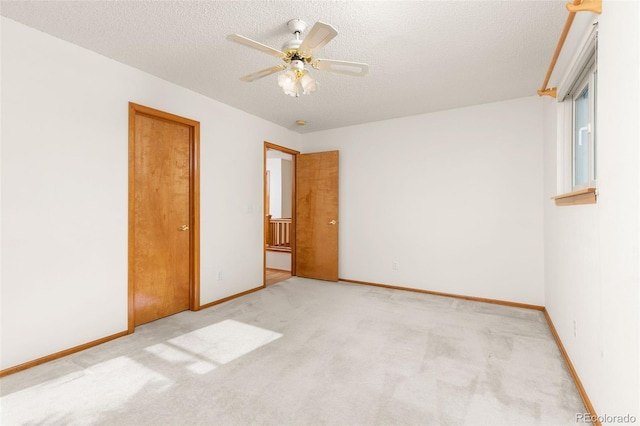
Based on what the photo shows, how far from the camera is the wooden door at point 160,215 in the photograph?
2984 millimetres

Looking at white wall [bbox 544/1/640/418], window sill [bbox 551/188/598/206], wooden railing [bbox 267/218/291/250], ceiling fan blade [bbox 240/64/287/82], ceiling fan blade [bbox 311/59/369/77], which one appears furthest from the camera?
wooden railing [bbox 267/218/291/250]

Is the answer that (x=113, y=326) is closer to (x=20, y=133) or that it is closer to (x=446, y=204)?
(x=20, y=133)

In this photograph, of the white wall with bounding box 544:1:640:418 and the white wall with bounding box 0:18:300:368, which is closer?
the white wall with bounding box 544:1:640:418

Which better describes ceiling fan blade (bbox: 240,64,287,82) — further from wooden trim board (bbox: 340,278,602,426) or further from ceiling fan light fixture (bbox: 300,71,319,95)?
wooden trim board (bbox: 340,278,602,426)

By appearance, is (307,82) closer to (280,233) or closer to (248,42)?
(248,42)

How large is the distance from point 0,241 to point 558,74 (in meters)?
4.51

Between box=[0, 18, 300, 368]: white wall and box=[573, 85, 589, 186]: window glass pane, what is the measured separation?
12.1ft

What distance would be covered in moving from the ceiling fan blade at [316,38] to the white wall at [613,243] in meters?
1.29

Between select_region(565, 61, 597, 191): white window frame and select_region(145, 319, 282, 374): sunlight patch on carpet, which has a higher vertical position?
select_region(565, 61, 597, 191): white window frame

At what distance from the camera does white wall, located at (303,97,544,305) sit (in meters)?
3.61

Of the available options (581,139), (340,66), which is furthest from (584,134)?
(340,66)

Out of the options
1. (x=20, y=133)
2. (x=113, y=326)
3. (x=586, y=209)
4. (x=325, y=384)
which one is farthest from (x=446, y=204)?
(x=20, y=133)

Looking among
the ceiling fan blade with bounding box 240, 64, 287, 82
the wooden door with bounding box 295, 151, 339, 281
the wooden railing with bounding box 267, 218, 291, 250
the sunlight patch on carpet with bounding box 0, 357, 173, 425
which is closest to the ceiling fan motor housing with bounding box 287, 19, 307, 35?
the ceiling fan blade with bounding box 240, 64, 287, 82

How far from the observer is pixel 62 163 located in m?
2.40
